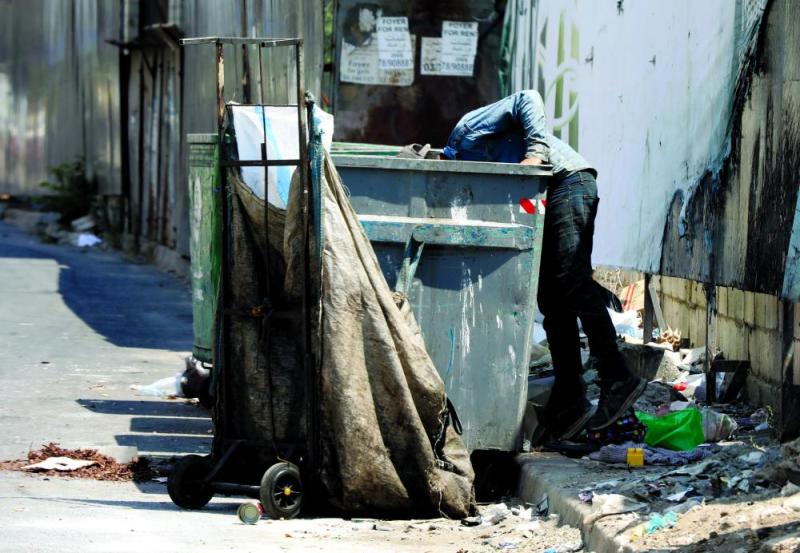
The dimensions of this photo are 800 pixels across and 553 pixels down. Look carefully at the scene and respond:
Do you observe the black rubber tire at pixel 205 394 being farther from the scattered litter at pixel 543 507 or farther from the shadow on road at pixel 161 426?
the scattered litter at pixel 543 507

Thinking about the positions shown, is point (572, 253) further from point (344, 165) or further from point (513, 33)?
point (513, 33)

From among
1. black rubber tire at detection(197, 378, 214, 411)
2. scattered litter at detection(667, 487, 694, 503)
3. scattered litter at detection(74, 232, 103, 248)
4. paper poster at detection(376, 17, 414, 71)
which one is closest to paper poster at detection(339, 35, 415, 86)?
paper poster at detection(376, 17, 414, 71)

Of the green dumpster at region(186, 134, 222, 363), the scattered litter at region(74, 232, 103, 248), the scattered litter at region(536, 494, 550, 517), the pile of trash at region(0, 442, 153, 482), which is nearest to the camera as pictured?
the scattered litter at region(536, 494, 550, 517)

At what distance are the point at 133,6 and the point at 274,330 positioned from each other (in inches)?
652

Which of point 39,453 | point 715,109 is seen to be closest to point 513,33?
point 715,109

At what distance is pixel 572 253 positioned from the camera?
637cm

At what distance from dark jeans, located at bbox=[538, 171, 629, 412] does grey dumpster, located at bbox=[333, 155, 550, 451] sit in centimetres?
18

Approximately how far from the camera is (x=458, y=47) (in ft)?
41.2

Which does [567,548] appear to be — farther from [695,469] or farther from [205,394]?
[205,394]

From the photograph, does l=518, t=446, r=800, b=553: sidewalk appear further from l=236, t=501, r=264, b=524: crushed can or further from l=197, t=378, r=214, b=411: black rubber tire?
l=197, t=378, r=214, b=411: black rubber tire

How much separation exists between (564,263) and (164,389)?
383 centimetres

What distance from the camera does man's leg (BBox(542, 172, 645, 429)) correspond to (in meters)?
6.38

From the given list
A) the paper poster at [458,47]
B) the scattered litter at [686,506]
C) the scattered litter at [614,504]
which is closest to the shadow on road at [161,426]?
the scattered litter at [614,504]

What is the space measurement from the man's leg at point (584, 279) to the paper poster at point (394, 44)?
243 inches
